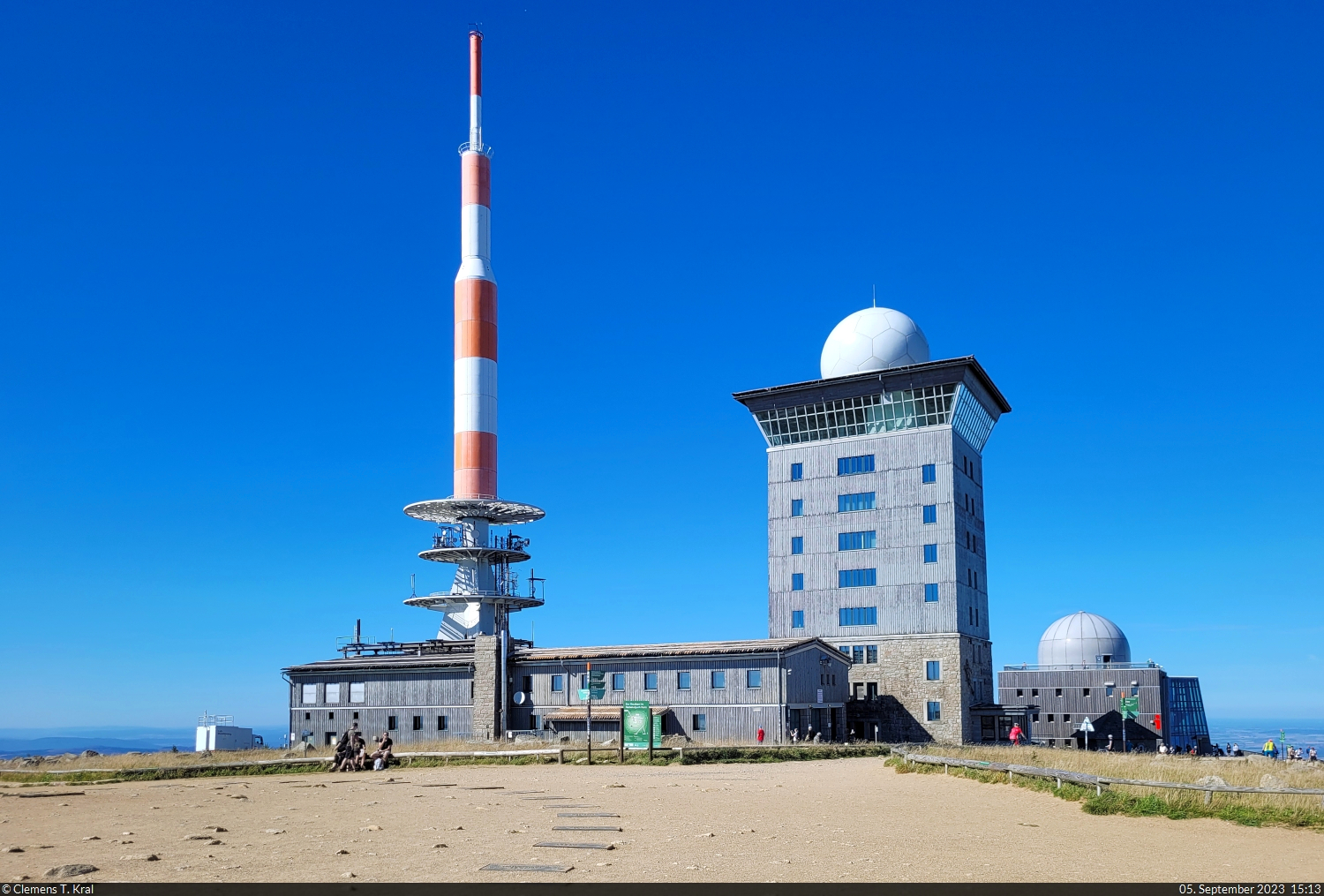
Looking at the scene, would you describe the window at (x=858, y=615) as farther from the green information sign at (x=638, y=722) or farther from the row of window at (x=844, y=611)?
the green information sign at (x=638, y=722)

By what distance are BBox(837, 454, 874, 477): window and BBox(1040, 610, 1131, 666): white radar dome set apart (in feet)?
96.3

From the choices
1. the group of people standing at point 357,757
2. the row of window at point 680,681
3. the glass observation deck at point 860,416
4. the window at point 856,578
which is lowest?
the group of people standing at point 357,757

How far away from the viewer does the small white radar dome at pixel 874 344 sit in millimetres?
77500

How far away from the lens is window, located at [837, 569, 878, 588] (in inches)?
2923

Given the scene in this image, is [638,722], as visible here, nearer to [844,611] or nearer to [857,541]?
[844,611]

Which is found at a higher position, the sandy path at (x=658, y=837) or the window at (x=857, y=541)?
the window at (x=857, y=541)

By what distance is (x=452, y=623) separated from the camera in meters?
75.6

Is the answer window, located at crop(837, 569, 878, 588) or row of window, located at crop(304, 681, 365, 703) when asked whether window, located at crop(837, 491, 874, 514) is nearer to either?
window, located at crop(837, 569, 878, 588)

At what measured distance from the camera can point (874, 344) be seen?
7794cm

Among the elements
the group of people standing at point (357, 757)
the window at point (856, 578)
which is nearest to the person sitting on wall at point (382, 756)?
the group of people standing at point (357, 757)

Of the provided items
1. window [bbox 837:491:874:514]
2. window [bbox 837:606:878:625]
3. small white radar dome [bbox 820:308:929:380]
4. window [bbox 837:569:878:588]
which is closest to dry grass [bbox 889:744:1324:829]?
window [bbox 837:606:878:625]

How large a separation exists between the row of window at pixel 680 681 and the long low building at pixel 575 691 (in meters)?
0.05

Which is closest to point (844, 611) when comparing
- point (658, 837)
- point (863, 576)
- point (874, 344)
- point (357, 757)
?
point (863, 576)

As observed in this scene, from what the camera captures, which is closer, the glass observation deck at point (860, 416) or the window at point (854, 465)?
the glass observation deck at point (860, 416)
